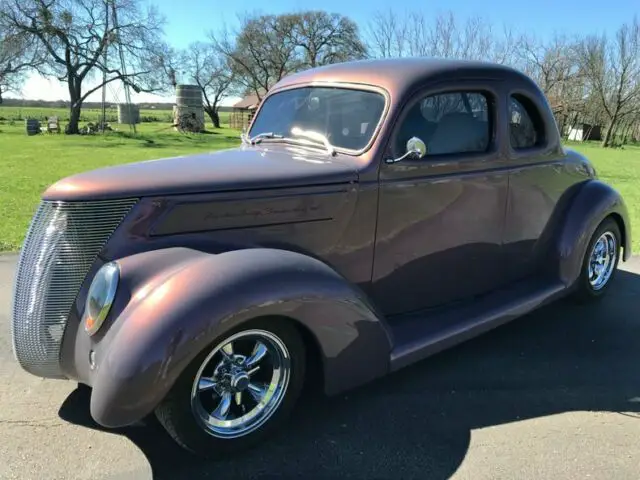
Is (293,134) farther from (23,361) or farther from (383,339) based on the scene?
(23,361)

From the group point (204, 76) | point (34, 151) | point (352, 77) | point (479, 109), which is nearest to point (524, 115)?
point (479, 109)

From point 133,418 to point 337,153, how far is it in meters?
1.82

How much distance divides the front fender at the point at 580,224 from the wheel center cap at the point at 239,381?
2675mm

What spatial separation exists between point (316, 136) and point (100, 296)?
1.67 m

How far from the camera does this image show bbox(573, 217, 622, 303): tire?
4.46m

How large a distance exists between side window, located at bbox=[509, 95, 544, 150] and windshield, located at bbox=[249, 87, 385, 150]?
1.17m

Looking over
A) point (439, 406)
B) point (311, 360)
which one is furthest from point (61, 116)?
point (439, 406)

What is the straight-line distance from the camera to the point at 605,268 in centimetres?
482

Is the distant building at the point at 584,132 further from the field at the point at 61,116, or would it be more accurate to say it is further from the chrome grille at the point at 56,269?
the chrome grille at the point at 56,269

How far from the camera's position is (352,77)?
3547 millimetres

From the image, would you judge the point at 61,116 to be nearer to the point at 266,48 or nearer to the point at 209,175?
the point at 266,48

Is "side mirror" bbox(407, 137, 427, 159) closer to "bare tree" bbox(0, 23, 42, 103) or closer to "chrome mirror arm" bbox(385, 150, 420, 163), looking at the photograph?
"chrome mirror arm" bbox(385, 150, 420, 163)

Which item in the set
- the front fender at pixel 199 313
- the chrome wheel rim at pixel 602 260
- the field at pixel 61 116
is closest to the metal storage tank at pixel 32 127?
the field at pixel 61 116

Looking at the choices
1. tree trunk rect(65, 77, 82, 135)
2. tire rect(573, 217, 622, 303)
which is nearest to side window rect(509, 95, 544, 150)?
tire rect(573, 217, 622, 303)
